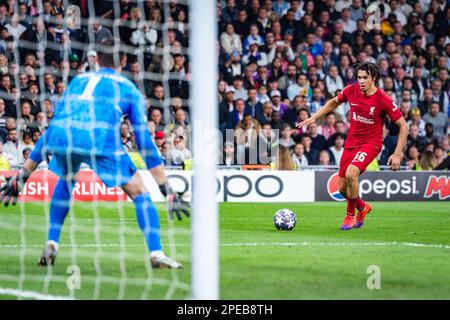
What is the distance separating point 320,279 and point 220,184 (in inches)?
391

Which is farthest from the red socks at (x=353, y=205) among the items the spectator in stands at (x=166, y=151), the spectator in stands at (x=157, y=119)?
the spectator in stands at (x=166, y=151)

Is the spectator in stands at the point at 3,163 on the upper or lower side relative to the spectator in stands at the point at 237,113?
lower

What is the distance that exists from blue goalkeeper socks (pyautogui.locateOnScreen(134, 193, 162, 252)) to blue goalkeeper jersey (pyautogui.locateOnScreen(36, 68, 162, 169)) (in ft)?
1.02

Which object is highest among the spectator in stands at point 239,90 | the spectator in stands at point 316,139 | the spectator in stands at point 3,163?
the spectator in stands at point 239,90

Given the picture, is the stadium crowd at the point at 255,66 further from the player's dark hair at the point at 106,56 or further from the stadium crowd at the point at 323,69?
the player's dark hair at the point at 106,56

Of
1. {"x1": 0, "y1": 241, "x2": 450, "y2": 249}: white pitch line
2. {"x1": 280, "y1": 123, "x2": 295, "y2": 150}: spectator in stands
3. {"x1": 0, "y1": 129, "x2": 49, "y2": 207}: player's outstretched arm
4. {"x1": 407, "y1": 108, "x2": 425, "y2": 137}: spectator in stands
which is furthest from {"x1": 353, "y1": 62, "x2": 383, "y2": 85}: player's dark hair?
{"x1": 407, "y1": 108, "x2": 425, "y2": 137}: spectator in stands

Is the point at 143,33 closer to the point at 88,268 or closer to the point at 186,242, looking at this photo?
the point at 186,242

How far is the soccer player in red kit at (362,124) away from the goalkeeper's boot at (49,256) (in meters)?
4.07

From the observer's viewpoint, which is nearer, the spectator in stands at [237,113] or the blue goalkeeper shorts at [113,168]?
the blue goalkeeper shorts at [113,168]

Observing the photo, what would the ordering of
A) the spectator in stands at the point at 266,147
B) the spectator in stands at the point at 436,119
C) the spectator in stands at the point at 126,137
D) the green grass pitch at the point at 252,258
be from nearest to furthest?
1. the green grass pitch at the point at 252,258
2. the spectator in stands at the point at 126,137
3. the spectator in stands at the point at 266,147
4. the spectator in stands at the point at 436,119

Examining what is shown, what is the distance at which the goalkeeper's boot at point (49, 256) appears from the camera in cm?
800

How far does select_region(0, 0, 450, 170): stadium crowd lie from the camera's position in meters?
15.3

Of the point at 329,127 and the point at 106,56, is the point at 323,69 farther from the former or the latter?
the point at 106,56

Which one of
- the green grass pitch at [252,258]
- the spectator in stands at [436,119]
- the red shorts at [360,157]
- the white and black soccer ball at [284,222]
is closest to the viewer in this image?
the green grass pitch at [252,258]
